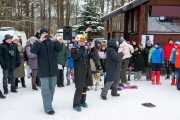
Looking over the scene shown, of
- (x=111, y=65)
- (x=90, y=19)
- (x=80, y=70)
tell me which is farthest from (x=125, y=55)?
(x=90, y=19)

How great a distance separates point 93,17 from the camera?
2447 cm

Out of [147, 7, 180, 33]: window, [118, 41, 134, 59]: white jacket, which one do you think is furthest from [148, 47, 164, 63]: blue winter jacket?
[147, 7, 180, 33]: window

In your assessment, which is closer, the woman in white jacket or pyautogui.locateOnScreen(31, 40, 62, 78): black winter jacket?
pyautogui.locateOnScreen(31, 40, 62, 78): black winter jacket

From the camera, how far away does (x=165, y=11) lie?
1295 cm

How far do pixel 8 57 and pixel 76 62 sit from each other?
8.87 feet

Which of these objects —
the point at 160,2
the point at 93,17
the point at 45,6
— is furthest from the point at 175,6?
the point at 45,6

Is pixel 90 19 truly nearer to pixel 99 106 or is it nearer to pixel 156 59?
pixel 156 59

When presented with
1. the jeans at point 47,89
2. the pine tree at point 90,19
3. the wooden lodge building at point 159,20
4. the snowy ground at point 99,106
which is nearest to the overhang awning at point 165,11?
the wooden lodge building at point 159,20

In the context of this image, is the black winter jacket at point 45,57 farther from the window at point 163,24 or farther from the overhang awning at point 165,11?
the overhang awning at point 165,11

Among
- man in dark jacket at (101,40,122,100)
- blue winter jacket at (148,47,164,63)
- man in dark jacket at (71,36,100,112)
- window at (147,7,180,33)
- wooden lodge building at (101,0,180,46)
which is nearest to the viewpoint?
man in dark jacket at (71,36,100,112)

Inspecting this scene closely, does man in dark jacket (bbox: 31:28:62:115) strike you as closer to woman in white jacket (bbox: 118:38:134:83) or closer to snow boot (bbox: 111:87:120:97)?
snow boot (bbox: 111:87:120:97)

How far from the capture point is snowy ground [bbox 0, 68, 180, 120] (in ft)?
20.1

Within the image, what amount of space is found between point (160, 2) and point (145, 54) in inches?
128

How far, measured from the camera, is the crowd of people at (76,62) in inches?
241
